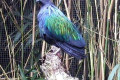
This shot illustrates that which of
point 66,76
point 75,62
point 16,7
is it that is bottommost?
point 75,62

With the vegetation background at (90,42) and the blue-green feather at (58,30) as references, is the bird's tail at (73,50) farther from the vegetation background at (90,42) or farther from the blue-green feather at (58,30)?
the vegetation background at (90,42)

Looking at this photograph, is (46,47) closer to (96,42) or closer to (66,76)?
(96,42)

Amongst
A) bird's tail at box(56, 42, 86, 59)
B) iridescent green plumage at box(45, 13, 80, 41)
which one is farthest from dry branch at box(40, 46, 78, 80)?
iridescent green plumage at box(45, 13, 80, 41)

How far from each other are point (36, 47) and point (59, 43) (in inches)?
29.7

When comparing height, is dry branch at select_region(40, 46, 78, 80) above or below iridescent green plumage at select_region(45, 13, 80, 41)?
below

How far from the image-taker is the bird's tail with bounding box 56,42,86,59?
2.05 m

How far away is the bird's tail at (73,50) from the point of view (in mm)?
2053

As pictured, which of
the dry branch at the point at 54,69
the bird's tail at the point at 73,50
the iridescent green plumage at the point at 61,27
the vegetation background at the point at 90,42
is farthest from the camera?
the vegetation background at the point at 90,42

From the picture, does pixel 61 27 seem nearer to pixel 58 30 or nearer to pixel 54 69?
pixel 58 30

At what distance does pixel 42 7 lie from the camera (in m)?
2.26

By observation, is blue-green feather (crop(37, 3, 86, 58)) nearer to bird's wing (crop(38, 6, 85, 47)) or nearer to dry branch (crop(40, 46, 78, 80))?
bird's wing (crop(38, 6, 85, 47))

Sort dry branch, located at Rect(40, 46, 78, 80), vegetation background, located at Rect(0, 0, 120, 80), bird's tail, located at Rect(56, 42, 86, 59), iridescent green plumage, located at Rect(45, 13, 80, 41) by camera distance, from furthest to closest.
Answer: vegetation background, located at Rect(0, 0, 120, 80) < iridescent green plumage, located at Rect(45, 13, 80, 41) < bird's tail, located at Rect(56, 42, 86, 59) < dry branch, located at Rect(40, 46, 78, 80)

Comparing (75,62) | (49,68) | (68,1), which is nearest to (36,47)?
(75,62)

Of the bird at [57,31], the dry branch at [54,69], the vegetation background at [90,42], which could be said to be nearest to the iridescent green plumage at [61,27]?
the bird at [57,31]
